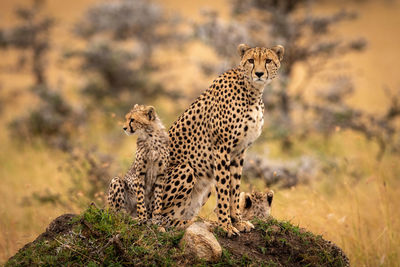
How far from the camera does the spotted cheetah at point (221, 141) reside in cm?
431

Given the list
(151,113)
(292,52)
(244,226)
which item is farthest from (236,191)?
(292,52)

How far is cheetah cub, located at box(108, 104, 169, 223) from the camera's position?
13.9 feet

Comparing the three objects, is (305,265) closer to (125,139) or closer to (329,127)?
(329,127)

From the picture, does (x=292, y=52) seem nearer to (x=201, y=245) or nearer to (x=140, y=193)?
(x=140, y=193)

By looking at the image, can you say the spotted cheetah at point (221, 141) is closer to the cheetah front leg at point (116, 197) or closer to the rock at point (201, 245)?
the cheetah front leg at point (116, 197)

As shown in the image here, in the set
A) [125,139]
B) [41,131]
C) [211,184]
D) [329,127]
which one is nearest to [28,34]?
[41,131]

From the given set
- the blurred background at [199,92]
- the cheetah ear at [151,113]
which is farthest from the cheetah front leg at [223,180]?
the blurred background at [199,92]

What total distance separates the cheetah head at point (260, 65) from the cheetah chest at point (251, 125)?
259 millimetres

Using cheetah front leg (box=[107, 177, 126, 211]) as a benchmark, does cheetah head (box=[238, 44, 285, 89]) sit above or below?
above

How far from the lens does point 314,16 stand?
37.3 ft

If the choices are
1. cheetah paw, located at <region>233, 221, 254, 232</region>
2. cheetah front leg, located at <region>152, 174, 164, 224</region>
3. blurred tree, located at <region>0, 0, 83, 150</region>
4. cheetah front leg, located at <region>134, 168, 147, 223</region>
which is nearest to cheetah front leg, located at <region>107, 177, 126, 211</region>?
cheetah front leg, located at <region>134, 168, 147, 223</region>

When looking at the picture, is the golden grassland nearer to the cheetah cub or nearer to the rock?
the cheetah cub

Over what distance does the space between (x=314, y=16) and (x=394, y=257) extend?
7.69m

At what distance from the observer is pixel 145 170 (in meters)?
4.25
